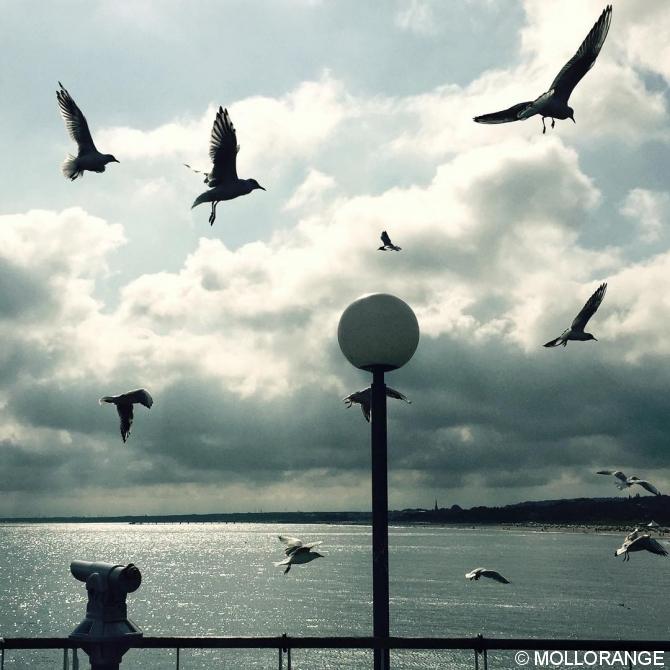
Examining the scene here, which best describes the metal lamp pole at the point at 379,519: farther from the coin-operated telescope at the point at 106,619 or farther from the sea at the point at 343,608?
the sea at the point at 343,608

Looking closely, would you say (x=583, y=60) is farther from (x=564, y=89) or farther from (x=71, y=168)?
(x=71, y=168)

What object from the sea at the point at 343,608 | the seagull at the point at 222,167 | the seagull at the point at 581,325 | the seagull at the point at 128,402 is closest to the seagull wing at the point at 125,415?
the seagull at the point at 128,402

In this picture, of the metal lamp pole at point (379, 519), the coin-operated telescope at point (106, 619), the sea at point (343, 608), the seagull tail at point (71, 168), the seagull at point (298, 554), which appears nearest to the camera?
the coin-operated telescope at point (106, 619)

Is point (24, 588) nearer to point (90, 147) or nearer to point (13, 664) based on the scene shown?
point (13, 664)

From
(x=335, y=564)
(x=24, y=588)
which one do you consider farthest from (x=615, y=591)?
(x=24, y=588)

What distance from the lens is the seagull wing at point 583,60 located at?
11.2m

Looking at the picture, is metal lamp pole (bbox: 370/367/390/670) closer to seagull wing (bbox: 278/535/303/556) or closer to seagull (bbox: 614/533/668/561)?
seagull wing (bbox: 278/535/303/556)

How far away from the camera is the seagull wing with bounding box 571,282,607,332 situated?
→ 17.1 meters

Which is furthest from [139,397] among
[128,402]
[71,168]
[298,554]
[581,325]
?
[581,325]

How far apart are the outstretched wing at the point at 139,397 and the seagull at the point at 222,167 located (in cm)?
483

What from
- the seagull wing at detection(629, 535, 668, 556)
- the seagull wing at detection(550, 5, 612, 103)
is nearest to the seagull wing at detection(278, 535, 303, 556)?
the seagull wing at detection(629, 535, 668, 556)

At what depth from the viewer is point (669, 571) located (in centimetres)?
16625

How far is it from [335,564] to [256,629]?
104 meters

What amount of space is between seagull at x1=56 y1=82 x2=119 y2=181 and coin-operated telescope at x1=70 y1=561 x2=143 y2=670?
36.2 feet
